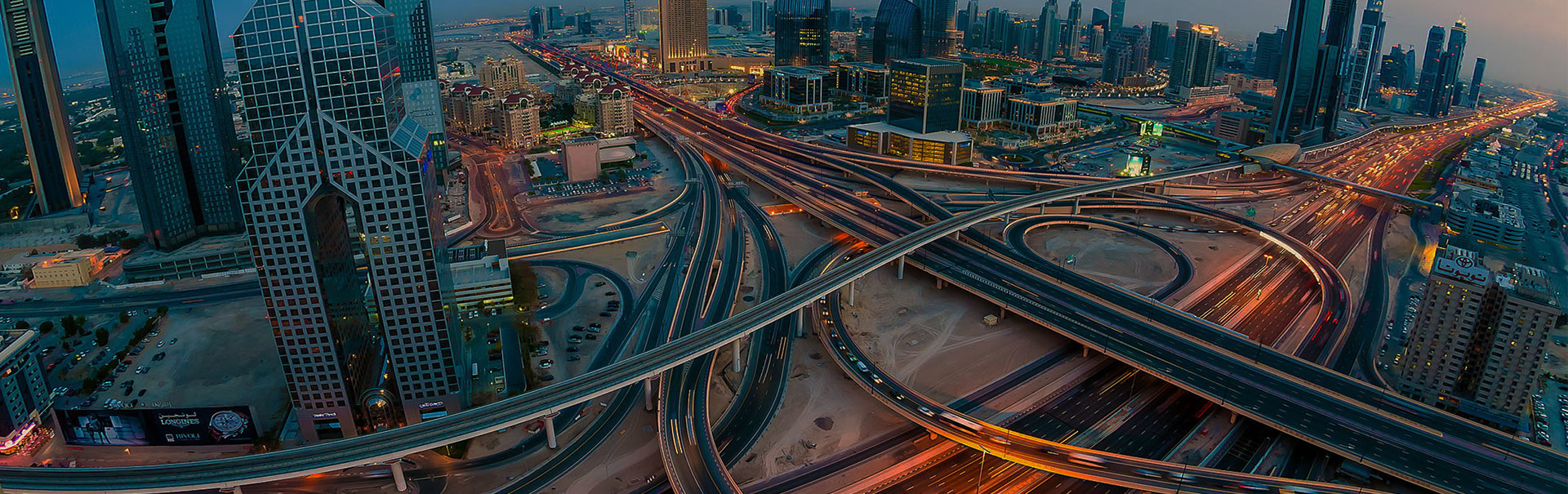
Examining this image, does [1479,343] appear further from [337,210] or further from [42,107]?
[42,107]

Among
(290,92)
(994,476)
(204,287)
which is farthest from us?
(204,287)

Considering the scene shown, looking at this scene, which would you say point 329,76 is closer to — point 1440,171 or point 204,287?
point 204,287

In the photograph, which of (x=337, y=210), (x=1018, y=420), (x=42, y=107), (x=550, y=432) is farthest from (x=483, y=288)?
(x=42, y=107)

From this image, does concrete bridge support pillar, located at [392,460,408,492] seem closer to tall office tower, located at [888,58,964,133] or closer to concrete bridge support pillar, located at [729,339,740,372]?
concrete bridge support pillar, located at [729,339,740,372]

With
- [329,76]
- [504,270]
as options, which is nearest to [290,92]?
[329,76]

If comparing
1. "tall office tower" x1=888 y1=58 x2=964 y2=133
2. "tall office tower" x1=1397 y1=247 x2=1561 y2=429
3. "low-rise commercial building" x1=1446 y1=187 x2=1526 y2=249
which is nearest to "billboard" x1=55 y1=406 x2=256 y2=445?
"tall office tower" x1=1397 y1=247 x2=1561 y2=429
